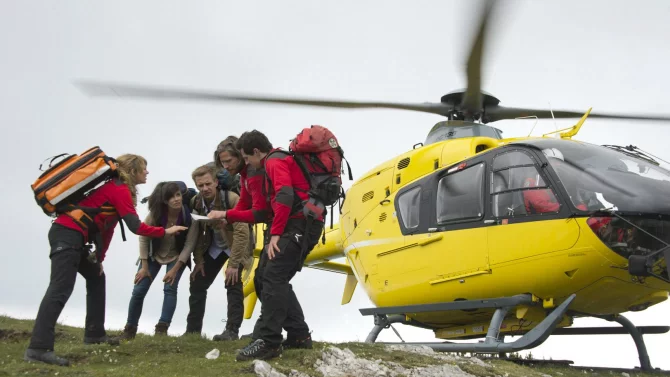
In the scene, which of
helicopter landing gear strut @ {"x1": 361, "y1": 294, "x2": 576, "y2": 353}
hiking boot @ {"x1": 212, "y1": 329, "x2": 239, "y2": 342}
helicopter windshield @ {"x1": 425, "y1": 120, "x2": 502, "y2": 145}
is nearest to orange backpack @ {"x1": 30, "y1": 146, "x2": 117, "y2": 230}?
hiking boot @ {"x1": 212, "y1": 329, "x2": 239, "y2": 342}

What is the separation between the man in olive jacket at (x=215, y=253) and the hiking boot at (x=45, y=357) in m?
2.21

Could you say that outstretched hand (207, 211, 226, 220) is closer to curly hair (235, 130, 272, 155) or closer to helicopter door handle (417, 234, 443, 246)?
curly hair (235, 130, 272, 155)

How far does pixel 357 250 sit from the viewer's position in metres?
10.0

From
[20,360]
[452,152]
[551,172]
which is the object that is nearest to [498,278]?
[551,172]

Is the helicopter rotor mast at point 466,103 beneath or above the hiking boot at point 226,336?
above

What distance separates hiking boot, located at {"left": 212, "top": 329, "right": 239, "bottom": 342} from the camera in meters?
7.30

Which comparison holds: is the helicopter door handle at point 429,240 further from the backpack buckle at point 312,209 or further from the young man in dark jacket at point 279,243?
the backpack buckle at point 312,209

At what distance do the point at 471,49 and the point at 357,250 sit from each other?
3.52m

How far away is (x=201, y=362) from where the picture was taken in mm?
5570

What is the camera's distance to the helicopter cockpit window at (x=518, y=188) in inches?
288

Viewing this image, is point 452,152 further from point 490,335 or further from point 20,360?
point 20,360

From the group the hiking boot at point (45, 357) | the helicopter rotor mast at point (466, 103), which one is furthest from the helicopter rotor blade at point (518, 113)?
the hiking boot at point (45, 357)

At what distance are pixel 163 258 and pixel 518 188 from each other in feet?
13.7

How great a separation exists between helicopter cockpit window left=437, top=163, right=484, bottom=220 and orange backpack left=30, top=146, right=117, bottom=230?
4.13m
